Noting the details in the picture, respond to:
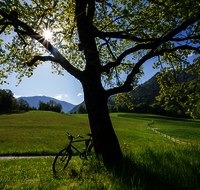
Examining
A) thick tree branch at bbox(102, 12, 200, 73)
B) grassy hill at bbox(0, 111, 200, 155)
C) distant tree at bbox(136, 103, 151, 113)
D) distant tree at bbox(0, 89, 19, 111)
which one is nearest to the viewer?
thick tree branch at bbox(102, 12, 200, 73)

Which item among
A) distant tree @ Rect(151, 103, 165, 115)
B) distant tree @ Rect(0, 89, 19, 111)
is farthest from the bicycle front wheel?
distant tree @ Rect(151, 103, 165, 115)

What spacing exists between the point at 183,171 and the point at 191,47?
573cm

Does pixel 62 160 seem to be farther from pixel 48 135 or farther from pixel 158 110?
pixel 158 110

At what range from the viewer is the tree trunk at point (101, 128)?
4.66 metres

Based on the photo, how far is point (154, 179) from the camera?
3.29 meters

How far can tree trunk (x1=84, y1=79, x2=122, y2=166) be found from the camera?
4.66 meters

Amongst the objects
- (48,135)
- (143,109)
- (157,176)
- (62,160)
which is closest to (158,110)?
(143,109)

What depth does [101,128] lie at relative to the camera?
15.8 ft

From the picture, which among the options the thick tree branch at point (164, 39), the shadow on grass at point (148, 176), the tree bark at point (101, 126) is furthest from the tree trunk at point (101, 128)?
the thick tree branch at point (164, 39)

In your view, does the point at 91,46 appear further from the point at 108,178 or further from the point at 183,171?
the point at 183,171

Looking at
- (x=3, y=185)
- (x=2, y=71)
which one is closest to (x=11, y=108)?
(x=2, y=71)

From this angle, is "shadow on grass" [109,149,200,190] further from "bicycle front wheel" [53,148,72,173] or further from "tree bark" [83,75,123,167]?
"bicycle front wheel" [53,148,72,173]

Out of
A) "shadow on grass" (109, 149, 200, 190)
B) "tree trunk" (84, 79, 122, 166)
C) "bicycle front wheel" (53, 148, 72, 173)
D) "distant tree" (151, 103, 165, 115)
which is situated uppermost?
"tree trunk" (84, 79, 122, 166)

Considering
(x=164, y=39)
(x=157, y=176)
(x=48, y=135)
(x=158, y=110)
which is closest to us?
(x=157, y=176)
